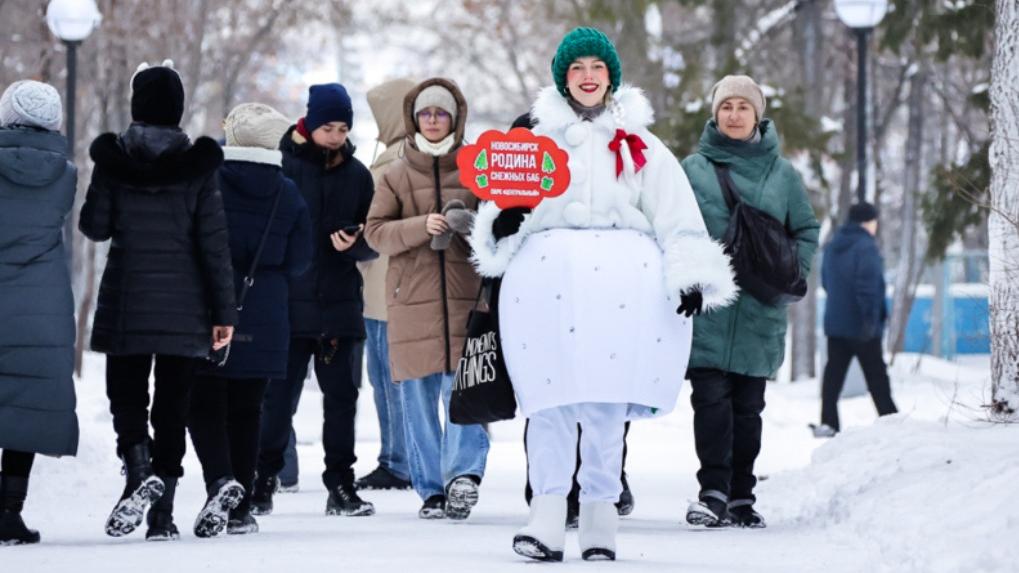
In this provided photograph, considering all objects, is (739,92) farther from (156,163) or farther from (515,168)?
(156,163)

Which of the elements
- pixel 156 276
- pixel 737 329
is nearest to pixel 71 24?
pixel 737 329

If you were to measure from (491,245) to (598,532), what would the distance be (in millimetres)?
1181

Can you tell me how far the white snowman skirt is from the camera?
7531 millimetres

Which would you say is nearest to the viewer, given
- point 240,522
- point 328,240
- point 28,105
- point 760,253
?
point 28,105

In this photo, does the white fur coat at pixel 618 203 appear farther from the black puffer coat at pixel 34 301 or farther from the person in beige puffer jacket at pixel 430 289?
the black puffer coat at pixel 34 301

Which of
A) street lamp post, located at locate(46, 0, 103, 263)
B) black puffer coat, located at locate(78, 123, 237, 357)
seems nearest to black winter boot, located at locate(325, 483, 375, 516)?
black puffer coat, located at locate(78, 123, 237, 357)

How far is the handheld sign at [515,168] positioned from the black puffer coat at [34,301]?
6.52ft

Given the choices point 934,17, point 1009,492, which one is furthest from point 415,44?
point 1009,492

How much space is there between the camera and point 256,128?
9500 millimetres

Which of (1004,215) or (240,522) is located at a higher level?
(1004,215)

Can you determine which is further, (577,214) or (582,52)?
(582,52)

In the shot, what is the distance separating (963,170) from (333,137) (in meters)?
6.68

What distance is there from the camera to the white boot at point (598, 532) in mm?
7691

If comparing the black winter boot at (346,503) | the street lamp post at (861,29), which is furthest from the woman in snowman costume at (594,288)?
the street lamp post at (861,29)
